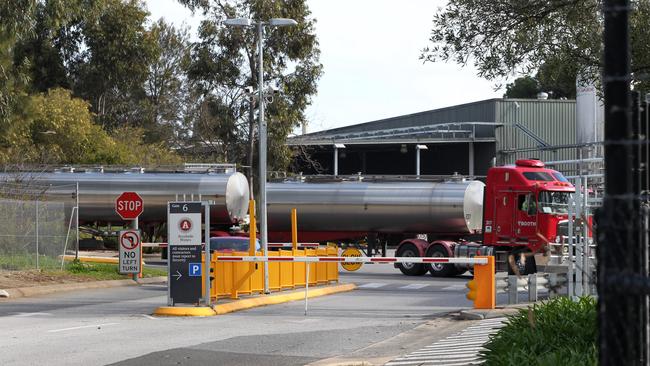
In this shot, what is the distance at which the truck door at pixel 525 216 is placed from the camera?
105ft

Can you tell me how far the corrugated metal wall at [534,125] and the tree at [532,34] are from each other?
43249mm

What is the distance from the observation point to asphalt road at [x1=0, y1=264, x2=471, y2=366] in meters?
13.3

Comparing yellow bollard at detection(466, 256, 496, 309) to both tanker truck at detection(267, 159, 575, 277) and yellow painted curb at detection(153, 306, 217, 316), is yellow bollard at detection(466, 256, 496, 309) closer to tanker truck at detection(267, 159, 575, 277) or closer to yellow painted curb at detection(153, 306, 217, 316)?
yellow painted curb at detection(153, 306, 217, 316)

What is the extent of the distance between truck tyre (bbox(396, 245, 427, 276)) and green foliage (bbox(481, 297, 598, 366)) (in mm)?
22197

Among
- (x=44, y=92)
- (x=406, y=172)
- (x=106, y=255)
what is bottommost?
(x=106, y=255)

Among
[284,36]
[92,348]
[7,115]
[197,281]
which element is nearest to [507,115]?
[284,36]

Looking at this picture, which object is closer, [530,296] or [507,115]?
[530,296]

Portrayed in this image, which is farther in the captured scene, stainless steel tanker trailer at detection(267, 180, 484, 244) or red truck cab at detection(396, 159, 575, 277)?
stainless steel tanker trailer at detection(267, 180, 484, 244)

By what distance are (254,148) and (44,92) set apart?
16818 millimetres

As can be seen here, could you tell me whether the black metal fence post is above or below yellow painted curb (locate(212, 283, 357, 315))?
above

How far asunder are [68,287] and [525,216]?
48.4ft

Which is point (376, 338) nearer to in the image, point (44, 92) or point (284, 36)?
point (284, 36)

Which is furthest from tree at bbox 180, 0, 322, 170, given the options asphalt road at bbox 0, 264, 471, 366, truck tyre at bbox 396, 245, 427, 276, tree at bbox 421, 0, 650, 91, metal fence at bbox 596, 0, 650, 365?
metal fence at bbox 596, 0, 650, 365

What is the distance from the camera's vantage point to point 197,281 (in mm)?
19547
